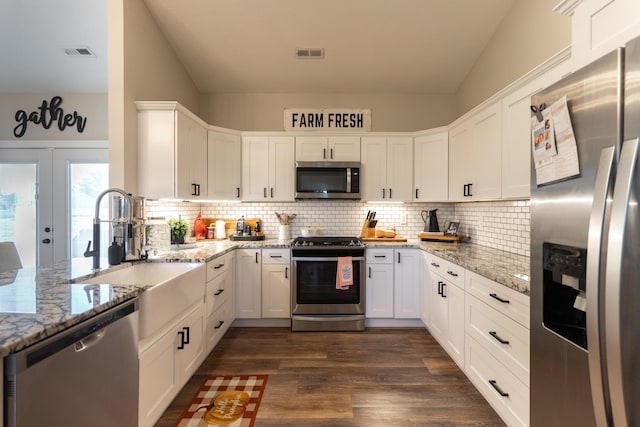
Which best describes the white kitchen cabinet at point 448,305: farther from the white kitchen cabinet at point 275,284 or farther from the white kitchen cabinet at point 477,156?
the white kitchen cabinet at point 275,284

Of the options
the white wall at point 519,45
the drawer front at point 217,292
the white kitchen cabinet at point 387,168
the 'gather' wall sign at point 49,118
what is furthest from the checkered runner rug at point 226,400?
the 'gather' wall sign at point 49,118

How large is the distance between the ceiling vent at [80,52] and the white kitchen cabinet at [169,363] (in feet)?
10.4

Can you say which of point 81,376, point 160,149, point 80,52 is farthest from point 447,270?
point 80,52

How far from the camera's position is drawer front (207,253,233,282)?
2561 millimetres

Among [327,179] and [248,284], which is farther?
[327,179]

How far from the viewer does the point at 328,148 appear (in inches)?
145

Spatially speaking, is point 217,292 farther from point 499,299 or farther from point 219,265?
point 499,299

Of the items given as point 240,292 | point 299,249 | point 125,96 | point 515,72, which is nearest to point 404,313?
point 299,249

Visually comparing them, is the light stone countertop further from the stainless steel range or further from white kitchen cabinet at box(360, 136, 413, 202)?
white kitchen cabinet at box(360, 136, 413, 202)

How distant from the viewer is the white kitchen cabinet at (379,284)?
3305 mm

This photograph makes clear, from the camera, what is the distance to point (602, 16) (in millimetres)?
1110

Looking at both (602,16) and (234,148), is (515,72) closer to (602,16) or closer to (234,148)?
(602,16)

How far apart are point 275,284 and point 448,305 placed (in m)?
1.78

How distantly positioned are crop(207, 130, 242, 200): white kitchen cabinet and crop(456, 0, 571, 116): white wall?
2857 millimetres
